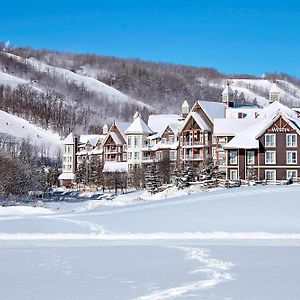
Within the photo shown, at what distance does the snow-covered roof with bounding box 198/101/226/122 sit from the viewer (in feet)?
194

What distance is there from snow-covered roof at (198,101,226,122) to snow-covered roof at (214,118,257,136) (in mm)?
3190

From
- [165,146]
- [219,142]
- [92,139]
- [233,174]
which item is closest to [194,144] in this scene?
[219,142]

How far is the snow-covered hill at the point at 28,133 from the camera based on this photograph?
140750 millimetres

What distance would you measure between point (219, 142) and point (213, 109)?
5.10 m

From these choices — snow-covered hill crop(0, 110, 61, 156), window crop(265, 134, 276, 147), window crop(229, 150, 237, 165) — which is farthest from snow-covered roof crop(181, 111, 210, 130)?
snow-covered hill crop(0, 110, 61, 156)

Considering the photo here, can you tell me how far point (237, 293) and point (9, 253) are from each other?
8492 mm

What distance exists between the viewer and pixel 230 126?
5506 centimetres

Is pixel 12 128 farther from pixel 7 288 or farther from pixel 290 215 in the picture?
pixel 7 288

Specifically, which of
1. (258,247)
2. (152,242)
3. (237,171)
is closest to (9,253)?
(152,242)

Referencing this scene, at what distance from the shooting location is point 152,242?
1938cm

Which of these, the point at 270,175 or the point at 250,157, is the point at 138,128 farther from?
the point at 270,175

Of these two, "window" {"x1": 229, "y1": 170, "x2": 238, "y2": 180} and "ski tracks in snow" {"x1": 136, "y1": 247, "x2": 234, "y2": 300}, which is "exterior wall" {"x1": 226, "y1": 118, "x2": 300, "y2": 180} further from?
"ski tracks in snow" {"x1": 136, "y1": 247, "x2": 234, "y2": 300}

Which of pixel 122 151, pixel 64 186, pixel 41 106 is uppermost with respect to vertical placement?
pixel 41 106

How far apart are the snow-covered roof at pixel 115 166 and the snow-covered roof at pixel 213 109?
1422 cm
